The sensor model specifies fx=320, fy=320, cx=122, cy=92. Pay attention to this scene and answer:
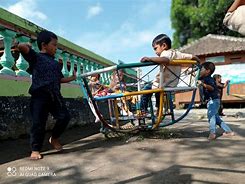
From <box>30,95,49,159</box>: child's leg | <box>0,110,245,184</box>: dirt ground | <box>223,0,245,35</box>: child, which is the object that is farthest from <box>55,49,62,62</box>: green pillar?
<box>223,0,245,35</box>: child

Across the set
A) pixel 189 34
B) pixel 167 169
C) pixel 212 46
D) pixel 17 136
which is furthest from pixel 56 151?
pixel 189 34

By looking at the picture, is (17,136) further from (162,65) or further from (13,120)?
(162,65)

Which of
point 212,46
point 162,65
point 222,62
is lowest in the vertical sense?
point 162,65

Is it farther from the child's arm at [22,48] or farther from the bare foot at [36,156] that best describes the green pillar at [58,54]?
the bare foot at [36,156]

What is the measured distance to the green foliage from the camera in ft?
68.0

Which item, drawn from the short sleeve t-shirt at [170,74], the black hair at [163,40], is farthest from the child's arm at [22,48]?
the black hair at [163,40]

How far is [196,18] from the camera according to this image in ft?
71.2

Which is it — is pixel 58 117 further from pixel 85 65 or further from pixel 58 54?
pixel 85 65

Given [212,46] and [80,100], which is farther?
[212,46]

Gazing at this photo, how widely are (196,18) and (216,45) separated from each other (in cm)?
455

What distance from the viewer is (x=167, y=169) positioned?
2547 mm

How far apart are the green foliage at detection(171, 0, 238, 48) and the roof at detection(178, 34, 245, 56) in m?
2.36

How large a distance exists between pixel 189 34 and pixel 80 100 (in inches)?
779

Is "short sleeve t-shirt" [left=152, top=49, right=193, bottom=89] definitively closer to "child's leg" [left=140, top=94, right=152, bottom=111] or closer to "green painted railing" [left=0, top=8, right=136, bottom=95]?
"child's leg" [left=140, top=94, right=152, bottom=111]
